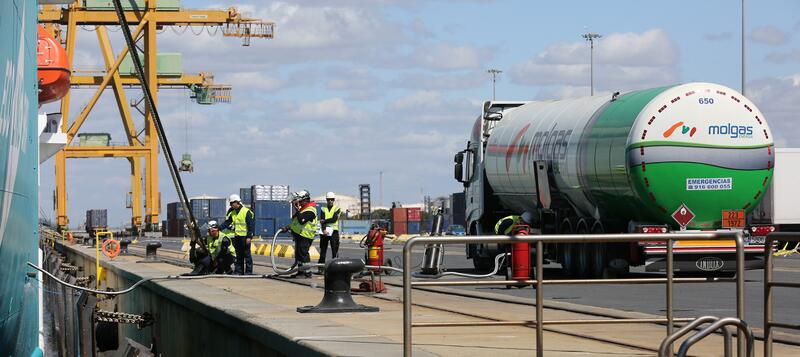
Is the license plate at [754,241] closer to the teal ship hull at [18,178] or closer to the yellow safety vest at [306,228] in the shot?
the yellow safety vest at [306,228]

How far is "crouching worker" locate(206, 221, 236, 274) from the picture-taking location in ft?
81.8

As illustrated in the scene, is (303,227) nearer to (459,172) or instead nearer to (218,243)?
(218,243)

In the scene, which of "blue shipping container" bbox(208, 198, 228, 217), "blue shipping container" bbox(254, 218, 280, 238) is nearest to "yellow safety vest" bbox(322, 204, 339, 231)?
"blue shipping container" bbox(254, 218, 280, 238)

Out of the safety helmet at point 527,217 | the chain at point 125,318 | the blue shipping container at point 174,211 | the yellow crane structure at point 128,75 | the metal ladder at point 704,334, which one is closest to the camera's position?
the metal ladder at point 704,334

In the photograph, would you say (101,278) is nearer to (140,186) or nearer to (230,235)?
(230,235)

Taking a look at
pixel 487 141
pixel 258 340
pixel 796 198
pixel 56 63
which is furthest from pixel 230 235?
pixel 796 198

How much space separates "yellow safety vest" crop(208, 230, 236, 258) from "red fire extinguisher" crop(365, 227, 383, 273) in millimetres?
2450

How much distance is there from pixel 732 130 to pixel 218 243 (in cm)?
954

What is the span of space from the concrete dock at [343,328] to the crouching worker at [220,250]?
2.37m

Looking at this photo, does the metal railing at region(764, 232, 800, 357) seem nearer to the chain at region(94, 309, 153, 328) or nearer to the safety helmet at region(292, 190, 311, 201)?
the chain at region(94, 309, 153, 328)

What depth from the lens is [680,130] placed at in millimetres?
24906

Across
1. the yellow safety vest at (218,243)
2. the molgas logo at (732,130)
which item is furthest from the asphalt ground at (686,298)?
the yellow safety vest at (218,243)

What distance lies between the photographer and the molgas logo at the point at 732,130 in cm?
2500

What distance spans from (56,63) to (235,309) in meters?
6.81
